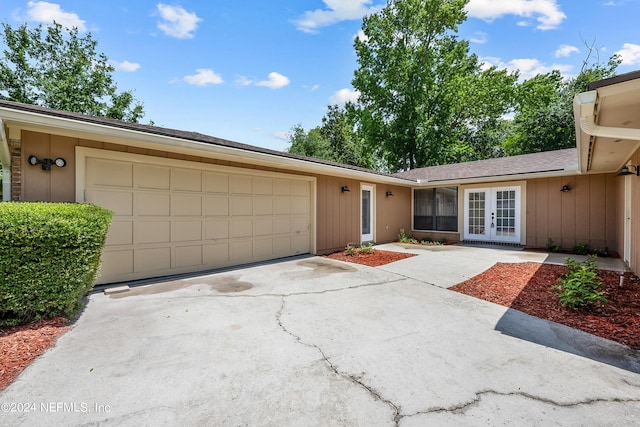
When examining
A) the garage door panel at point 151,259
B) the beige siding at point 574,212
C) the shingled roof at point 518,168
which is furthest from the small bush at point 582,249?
the garage door panel at point 151,259

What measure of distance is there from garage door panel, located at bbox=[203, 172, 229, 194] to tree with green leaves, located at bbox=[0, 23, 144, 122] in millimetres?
18961

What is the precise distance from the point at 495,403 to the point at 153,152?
20.1ft

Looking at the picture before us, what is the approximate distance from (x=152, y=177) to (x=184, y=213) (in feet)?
3.00

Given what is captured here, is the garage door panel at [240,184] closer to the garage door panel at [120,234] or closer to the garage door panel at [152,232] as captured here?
the garage door panel at [152,232]

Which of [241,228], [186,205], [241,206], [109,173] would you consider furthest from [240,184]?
[109,173]

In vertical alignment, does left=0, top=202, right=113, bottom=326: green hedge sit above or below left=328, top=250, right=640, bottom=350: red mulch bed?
above

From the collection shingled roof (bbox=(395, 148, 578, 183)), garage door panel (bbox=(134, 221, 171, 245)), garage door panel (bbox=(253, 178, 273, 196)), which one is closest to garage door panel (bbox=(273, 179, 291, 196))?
garage door panel (bbox=(253, 178, 273, 196))

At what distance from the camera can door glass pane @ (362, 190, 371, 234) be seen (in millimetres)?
10219

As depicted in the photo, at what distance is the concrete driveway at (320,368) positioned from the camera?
1.94 metres

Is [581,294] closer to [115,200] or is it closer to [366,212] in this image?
[366,212]

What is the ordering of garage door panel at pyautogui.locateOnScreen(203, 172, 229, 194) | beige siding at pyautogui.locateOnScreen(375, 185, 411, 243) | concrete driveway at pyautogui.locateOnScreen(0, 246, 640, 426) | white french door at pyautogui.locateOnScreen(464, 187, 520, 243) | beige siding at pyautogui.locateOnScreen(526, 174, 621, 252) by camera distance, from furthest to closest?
beige siding at pyautogui.locateOnScreen(375, 185, 411, 243)
white french door at pyautogui.locateOnScreen(464, 187, 520, 243)
beige siding at pyautogui.locateOnScreen(526, 174, 621, 252)
garage door panel at pyautogui.locateOnScreen(203, 172, 229, 194)
concrete driveway at pyautogui.locateOnScreen(0, 246, 640, 426)

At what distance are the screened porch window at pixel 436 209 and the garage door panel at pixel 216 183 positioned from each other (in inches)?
343

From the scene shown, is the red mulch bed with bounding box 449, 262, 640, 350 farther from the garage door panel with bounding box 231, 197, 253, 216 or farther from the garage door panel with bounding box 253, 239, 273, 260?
the garage door panel with bounding box 231, 197, 253, 216

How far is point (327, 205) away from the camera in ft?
29.0
